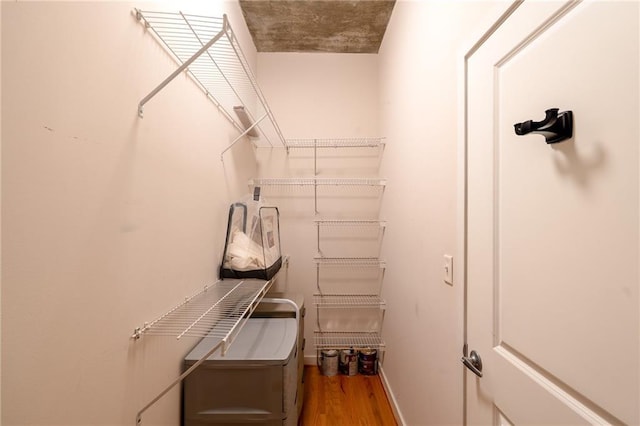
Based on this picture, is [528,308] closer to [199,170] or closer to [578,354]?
[578,354]

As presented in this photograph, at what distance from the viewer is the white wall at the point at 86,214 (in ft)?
1.75

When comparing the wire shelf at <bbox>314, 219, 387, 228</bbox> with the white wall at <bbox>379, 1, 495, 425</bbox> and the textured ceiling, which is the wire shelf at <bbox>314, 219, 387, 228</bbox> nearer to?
the white wall at <bbox>379, 1, 495, 425</bbox>

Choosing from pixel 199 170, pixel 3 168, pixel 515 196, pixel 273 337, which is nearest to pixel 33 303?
pixel 3 168

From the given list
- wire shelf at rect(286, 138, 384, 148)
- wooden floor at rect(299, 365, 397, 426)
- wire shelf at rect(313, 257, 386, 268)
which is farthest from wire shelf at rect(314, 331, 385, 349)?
wire shelf at rect(286, 138, 384, 148)

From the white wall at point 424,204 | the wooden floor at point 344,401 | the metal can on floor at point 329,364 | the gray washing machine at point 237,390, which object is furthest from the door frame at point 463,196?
the metal can on floor at point 329,364

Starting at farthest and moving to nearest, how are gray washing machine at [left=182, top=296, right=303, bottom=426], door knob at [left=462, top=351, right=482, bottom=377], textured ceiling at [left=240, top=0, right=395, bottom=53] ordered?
textured ceiling at [left=240, top=0, right=395, bottom=53], gray washing machine at [left=182, top=296, right=303, bottom=426], door knob at [left=462, top=351, right=482, bottom=377]

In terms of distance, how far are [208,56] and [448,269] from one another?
4.59ft

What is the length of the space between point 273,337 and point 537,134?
1424mm

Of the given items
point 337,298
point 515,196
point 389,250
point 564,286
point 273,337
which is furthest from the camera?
point 337,298

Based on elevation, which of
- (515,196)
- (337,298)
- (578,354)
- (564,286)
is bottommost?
(337,298)

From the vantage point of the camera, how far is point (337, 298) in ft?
8.15

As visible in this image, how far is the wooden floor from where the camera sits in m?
1.78

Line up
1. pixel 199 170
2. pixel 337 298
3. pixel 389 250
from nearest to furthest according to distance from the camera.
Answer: pixel 199 170 → pixel 389 250 → pixel 337 298

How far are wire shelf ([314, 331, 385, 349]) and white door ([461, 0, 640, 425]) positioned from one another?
163cm
